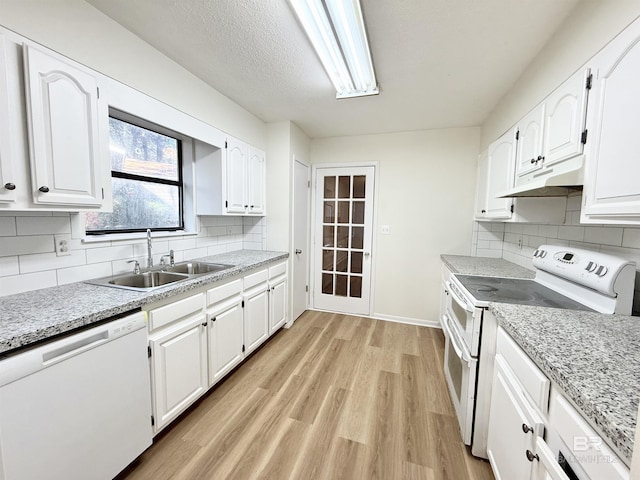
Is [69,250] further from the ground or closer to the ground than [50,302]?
further from the ground

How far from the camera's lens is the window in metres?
1.89

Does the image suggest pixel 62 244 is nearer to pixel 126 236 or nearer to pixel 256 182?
pixel 126 236

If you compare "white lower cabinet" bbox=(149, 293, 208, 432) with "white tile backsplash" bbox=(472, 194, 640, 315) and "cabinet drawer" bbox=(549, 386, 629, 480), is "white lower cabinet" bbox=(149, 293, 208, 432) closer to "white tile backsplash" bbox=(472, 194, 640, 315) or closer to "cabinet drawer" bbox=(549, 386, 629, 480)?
"cabinet drawer" bbox=(549, 386, 629, 480)

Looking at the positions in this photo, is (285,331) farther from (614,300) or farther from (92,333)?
(614,300)

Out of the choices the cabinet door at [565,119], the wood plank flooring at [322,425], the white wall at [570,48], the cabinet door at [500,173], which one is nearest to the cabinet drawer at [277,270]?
the wood plank flooring at [322,425]

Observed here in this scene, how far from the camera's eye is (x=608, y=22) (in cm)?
112

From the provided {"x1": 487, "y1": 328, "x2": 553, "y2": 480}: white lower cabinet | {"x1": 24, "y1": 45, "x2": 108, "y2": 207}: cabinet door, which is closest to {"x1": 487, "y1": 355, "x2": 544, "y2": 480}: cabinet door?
{"x1": 487, "y1": 328, "x2": 553, "y2": 480}: white lower cabinet

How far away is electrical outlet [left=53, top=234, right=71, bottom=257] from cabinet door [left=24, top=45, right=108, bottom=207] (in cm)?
34

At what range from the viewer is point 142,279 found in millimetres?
1883

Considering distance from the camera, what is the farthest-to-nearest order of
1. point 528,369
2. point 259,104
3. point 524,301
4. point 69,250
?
point 259,104, point 69,250, point 524,301, point 528,369

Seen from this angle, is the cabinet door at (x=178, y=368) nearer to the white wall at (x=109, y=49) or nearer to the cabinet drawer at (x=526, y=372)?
the white wall at (x=109, y=49)

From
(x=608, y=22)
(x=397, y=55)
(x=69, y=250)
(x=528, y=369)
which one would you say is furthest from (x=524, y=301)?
(x=69, y=250)

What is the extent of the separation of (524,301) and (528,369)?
0.58m

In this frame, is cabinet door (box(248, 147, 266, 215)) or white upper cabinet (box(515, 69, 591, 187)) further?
cabinet door (box(248, 147, 266, 215))
